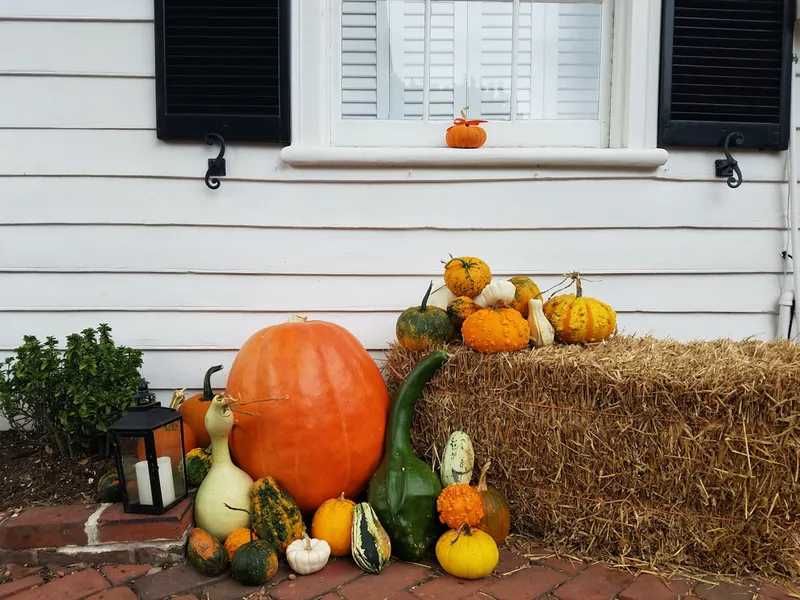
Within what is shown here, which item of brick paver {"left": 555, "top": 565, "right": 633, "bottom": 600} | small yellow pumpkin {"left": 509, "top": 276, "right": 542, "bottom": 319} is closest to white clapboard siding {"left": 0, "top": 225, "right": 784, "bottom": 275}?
small yellow pumpkin {"left": 509, "top": 276, "right": 542, "bottom": 319}

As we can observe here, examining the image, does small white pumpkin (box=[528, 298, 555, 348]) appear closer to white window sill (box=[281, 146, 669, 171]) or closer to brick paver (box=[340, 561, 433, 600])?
white window sill (box=[281, 146, 669, 171])

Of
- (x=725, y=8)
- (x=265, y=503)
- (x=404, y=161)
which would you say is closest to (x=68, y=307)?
(x=265, y=503)

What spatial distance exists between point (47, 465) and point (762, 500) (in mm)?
2459

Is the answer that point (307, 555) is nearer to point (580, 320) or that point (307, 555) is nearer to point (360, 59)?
point (580, 320)

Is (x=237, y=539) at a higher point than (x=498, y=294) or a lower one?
lower

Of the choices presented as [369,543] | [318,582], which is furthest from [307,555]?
[369,543]

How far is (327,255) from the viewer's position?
2.51 meters

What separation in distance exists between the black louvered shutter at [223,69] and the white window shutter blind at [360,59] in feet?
0.94

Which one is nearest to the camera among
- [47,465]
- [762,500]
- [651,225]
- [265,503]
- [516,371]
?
[762,500]

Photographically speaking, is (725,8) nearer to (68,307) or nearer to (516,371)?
(516,371)

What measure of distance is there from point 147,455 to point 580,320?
1.52 meters

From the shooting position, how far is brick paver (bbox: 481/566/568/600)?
5.56 ft

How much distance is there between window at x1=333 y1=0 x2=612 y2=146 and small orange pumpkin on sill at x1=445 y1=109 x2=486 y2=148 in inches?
4.0

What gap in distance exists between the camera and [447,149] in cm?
247
